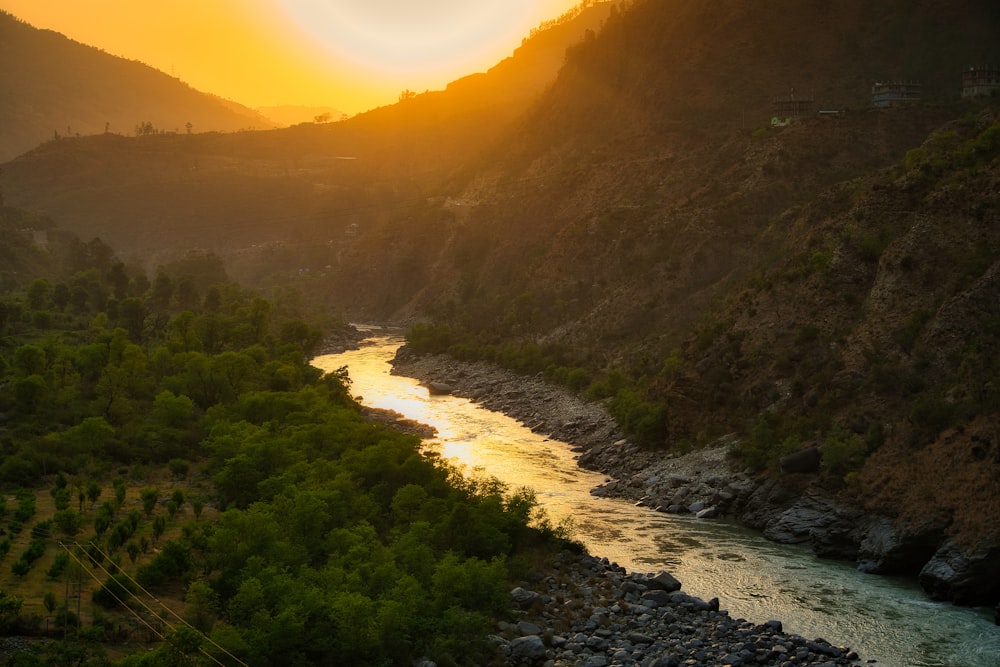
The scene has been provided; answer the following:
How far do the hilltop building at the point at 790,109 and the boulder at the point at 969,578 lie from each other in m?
65.9

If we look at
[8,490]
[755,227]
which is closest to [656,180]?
[755,227]

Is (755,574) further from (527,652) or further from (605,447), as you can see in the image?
(605,447)

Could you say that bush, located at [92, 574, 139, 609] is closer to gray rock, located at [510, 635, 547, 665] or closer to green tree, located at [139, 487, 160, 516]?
green tree, located at [139, 487, 160, 516]

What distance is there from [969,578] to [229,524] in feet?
75.2

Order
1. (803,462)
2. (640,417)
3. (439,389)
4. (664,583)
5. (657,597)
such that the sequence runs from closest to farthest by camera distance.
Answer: (657,597), (664,583), (803,462), (640,417), (439,389)

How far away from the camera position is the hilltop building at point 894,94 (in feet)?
286

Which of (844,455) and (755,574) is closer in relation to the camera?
(755,574)

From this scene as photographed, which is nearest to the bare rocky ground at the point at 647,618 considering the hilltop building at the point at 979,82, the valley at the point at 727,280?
the valley at the point at 727,280

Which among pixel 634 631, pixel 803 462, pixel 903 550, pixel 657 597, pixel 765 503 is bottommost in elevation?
pixel 634 631

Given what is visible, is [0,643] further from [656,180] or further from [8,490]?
[656,180]

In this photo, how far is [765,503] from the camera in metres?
39.3

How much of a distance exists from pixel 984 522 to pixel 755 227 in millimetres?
49102

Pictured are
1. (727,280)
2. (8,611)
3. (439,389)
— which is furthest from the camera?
(439,389)

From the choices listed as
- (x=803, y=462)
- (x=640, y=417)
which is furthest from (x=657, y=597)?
(x=640, y=417)
